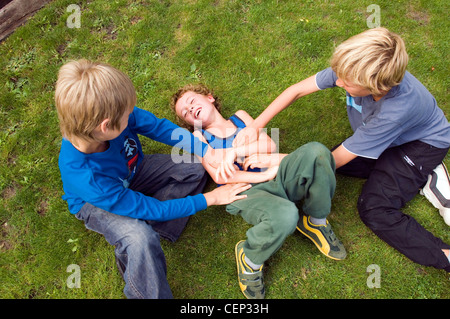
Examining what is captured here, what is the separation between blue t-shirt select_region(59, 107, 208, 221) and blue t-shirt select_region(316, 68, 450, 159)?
1442mm

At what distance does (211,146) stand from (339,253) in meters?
1.61

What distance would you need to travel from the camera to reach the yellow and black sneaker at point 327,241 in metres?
3.08

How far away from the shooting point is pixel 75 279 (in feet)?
10.5

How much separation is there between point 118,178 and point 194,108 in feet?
3.71

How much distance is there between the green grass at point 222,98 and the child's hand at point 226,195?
2.03 feet

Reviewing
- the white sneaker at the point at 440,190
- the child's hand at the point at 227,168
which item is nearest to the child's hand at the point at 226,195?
the child's hand at the point at 227,168

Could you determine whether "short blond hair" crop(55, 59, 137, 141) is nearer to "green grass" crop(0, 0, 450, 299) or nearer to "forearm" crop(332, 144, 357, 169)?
"green grass" crop(0, 0, 450, 299)

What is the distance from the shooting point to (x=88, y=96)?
7.04 ft

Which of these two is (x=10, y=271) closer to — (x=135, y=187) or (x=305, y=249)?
(x=135, y=187)

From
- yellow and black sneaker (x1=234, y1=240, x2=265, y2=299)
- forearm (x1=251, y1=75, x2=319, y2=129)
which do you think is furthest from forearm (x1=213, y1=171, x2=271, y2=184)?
yellow and black sneaker (x1=234, y1=240, x2=265, y2=299)

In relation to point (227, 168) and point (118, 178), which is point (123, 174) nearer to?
point (118, 178)

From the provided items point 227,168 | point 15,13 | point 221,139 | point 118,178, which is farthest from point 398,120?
point 15,13
